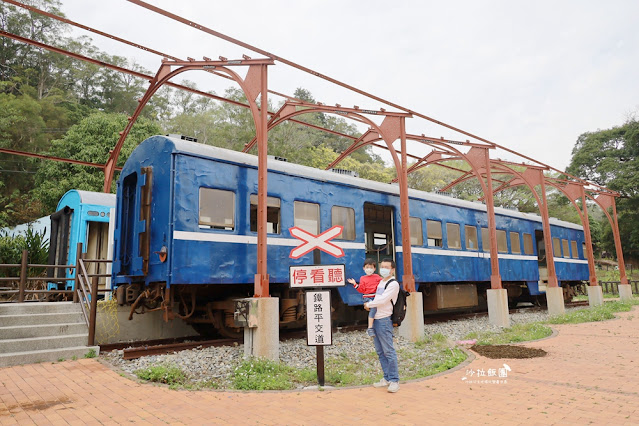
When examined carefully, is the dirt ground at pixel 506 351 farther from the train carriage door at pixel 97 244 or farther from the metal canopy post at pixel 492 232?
the train carriage door at pixel 97 244

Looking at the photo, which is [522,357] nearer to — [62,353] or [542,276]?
[62,353]

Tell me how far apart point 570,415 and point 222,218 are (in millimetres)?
5558

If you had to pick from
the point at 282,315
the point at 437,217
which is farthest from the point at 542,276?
the point at 282,315

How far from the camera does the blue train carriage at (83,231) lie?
10.6 metres

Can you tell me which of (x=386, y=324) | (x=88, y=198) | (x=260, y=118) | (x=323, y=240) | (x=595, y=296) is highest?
(x=260, y=118)

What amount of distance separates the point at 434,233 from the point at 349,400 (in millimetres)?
7694

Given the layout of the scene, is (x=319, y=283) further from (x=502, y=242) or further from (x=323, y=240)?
(x=502, y=242)

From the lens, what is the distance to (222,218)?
764 centimetres

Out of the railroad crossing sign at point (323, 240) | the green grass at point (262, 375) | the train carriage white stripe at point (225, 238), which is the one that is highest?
the train carriage white stripe at point (225, 238)

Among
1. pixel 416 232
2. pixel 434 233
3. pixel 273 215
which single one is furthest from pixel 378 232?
pixel 273 215

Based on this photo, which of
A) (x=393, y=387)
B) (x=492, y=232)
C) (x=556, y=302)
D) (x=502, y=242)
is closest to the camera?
(x=393, y=387)

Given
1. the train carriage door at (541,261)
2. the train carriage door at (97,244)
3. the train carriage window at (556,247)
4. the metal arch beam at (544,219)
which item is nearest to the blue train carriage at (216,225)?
the train carriage door at (97,244)

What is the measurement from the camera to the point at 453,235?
12.7 m

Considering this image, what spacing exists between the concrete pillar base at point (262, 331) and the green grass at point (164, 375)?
119 centimetres
